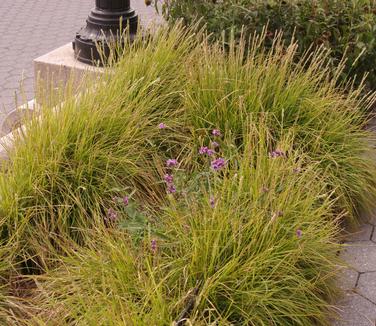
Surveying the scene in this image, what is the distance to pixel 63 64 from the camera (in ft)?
15.3

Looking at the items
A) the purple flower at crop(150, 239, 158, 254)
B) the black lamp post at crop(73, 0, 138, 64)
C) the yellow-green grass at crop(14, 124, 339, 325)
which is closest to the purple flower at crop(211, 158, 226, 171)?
the yellow-green grass at crop(14, 124, 339, 325)

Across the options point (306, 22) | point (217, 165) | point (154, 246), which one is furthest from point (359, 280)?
point (306, 22)

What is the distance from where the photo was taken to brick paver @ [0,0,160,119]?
6.03 meters

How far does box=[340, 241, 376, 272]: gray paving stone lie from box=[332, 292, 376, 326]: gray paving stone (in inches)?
8.1

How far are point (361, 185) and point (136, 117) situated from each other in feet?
3.89

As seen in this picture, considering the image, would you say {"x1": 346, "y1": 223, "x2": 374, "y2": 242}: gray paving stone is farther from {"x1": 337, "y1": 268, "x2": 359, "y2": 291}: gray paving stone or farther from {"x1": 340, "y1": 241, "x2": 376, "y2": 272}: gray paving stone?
{"x1": 337, "y1": 268, "x2": 359, "y2": 291}: gray paving stone

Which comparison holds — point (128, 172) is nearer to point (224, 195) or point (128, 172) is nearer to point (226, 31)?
point (224, 195)

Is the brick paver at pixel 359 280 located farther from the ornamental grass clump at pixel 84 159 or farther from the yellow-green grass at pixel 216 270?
the ornamental grass clump at pixel 84 159

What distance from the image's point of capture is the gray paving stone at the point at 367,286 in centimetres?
283

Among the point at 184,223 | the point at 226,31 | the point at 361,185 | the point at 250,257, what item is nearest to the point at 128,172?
the point at 184,223

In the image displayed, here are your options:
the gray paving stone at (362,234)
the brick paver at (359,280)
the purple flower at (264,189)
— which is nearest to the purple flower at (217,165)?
the purple flower at (264,189)

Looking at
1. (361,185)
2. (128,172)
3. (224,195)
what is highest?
(224,195)

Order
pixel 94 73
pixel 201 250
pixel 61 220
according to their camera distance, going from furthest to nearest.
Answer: pixel 94 73 < pixel 61 220 < pixel 201 250

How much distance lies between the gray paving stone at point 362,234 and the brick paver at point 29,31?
309 centimetres
